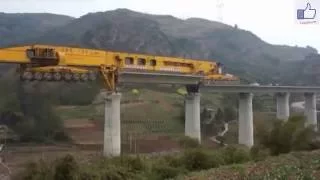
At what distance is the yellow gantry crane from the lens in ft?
171

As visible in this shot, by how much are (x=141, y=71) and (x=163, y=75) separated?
3698 millimetres

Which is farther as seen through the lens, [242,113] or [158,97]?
[158,97]

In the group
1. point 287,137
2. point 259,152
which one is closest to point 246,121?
point 287,137

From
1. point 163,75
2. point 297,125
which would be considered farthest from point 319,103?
point 297,125

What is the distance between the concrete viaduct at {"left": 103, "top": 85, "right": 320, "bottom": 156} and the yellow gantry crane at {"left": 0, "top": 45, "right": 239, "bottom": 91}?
7.63 ft

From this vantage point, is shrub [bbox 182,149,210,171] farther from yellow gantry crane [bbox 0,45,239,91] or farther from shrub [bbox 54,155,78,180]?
yellow gantry crane [bbox 0,45,239,91]

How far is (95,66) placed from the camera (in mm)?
59219

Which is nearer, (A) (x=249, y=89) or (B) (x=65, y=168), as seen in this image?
(B) (x=65, y=168)

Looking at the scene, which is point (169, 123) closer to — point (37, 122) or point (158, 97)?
point (158, 97)

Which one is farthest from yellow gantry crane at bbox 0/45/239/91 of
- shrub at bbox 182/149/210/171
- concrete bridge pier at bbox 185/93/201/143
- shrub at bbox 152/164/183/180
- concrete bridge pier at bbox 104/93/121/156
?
shrub at bbox 152/164/183/180

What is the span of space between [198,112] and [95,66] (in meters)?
20.2

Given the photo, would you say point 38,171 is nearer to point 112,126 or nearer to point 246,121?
point 112,126

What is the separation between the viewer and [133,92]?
11950 centimetres

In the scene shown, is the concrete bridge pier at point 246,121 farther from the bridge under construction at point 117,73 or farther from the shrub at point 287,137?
the shrub at point 287,137
